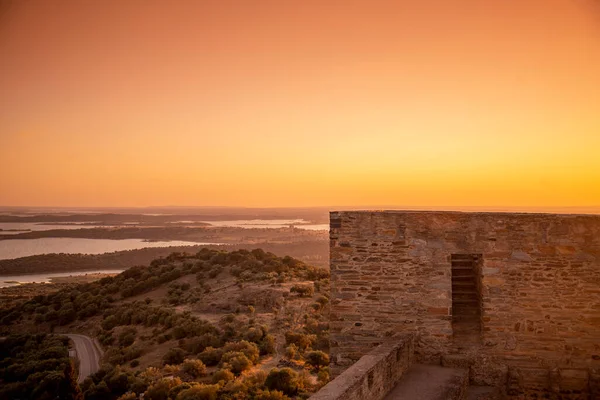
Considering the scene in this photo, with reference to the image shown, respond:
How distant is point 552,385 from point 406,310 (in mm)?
2630

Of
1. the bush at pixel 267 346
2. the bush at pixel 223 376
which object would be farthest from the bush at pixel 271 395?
the bush at pixel 267 346

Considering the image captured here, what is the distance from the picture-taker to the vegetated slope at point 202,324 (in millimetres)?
14000

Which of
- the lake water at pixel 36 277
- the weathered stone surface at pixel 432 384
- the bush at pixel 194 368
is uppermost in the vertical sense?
the weathered stone surface at pixel 432 384

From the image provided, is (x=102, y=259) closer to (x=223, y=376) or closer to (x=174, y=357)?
(x=174, y=357)

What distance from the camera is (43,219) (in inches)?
7269

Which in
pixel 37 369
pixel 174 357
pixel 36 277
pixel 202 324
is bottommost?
pixel 36 277

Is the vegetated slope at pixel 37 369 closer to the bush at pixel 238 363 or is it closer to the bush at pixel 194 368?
the bush at pixel 194 368

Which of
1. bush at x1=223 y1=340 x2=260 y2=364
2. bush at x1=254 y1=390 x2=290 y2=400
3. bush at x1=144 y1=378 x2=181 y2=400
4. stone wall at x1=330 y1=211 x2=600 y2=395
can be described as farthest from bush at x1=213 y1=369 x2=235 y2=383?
stone wall at x1=330 y1=211 x2=600 y2=395

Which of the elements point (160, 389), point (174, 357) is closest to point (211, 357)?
point (174, 357)

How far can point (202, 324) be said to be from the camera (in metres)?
20.6

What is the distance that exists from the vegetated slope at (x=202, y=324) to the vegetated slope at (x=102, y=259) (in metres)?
33.8

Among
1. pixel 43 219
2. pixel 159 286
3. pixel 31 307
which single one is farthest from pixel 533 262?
pixel 43 219

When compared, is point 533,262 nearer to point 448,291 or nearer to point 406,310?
point 448,291

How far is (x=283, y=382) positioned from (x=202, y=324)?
8.84 m
